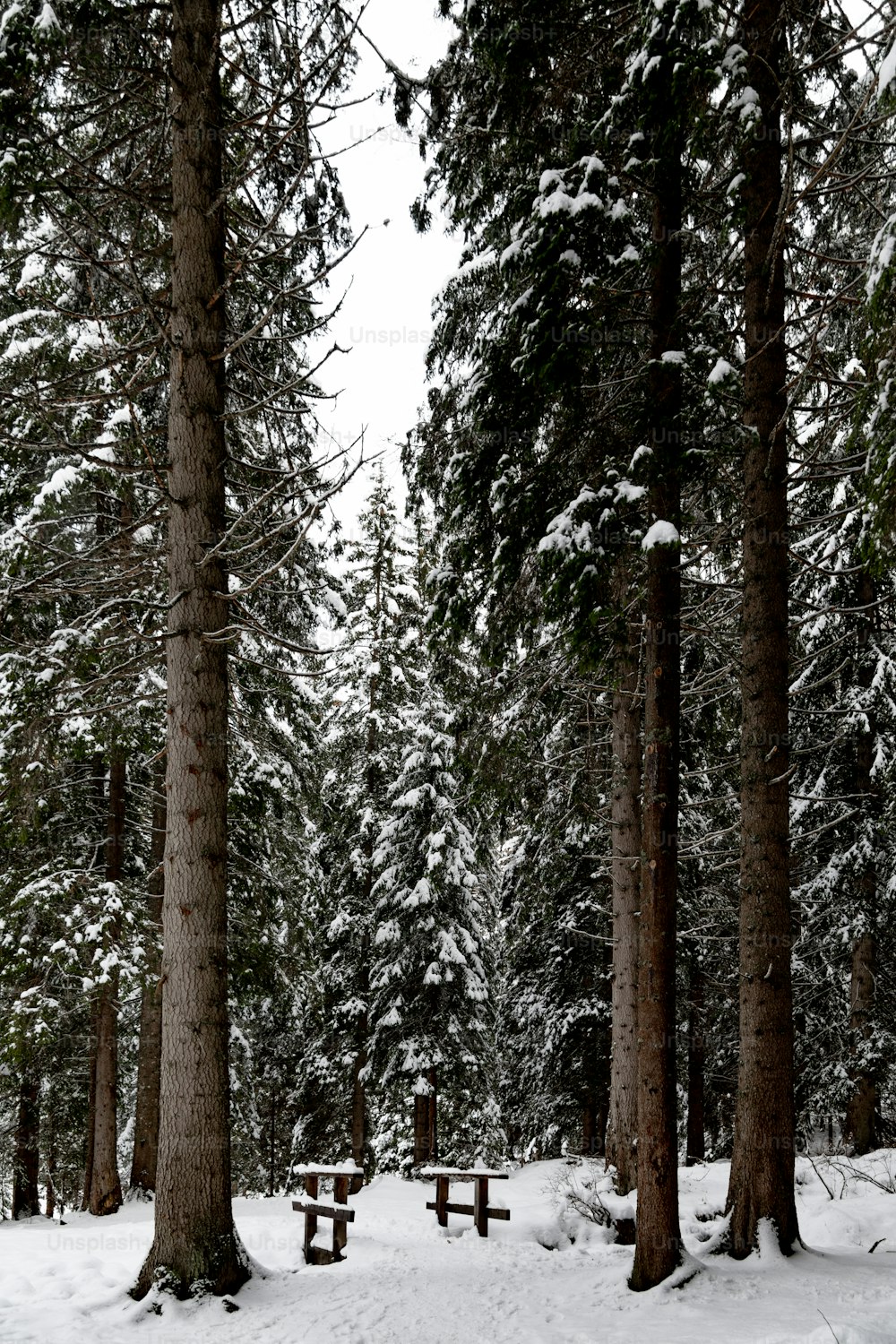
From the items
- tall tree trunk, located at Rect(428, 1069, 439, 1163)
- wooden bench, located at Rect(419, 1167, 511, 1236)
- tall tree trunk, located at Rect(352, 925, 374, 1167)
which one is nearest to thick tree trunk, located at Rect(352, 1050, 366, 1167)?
tall tree trunk, located at Rect(352, 925, 374, 1167)

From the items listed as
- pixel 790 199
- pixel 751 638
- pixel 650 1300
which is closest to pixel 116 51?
pixel 790 199

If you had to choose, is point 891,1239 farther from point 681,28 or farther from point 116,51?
point 116,51

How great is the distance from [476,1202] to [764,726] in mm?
5753

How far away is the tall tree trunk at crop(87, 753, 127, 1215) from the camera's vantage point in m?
12.7

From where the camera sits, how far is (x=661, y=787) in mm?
6852

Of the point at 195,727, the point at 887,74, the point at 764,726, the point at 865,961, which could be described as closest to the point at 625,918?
the point at 764,726

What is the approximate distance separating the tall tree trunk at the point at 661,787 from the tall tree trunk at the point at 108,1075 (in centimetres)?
823

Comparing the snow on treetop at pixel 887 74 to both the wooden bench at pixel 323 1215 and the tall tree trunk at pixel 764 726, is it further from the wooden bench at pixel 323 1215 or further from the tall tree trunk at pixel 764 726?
the wooden bench at pixel 323 1215

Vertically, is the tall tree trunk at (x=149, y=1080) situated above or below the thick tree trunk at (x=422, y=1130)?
above

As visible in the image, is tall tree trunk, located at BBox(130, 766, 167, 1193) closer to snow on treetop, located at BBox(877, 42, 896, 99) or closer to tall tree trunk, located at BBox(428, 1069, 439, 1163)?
tall tree trunk, located at BBox(428, 1069, 439, 1163)

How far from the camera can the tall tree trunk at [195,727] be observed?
6051 millimetres

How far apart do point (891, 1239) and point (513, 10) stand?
35.0 feet

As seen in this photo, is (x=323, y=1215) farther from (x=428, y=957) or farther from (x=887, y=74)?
(x=887, y=74)

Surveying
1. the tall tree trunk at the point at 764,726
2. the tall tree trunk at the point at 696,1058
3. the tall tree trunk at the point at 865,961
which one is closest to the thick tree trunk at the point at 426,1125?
the tall tree trunk at the point at 696,1058
